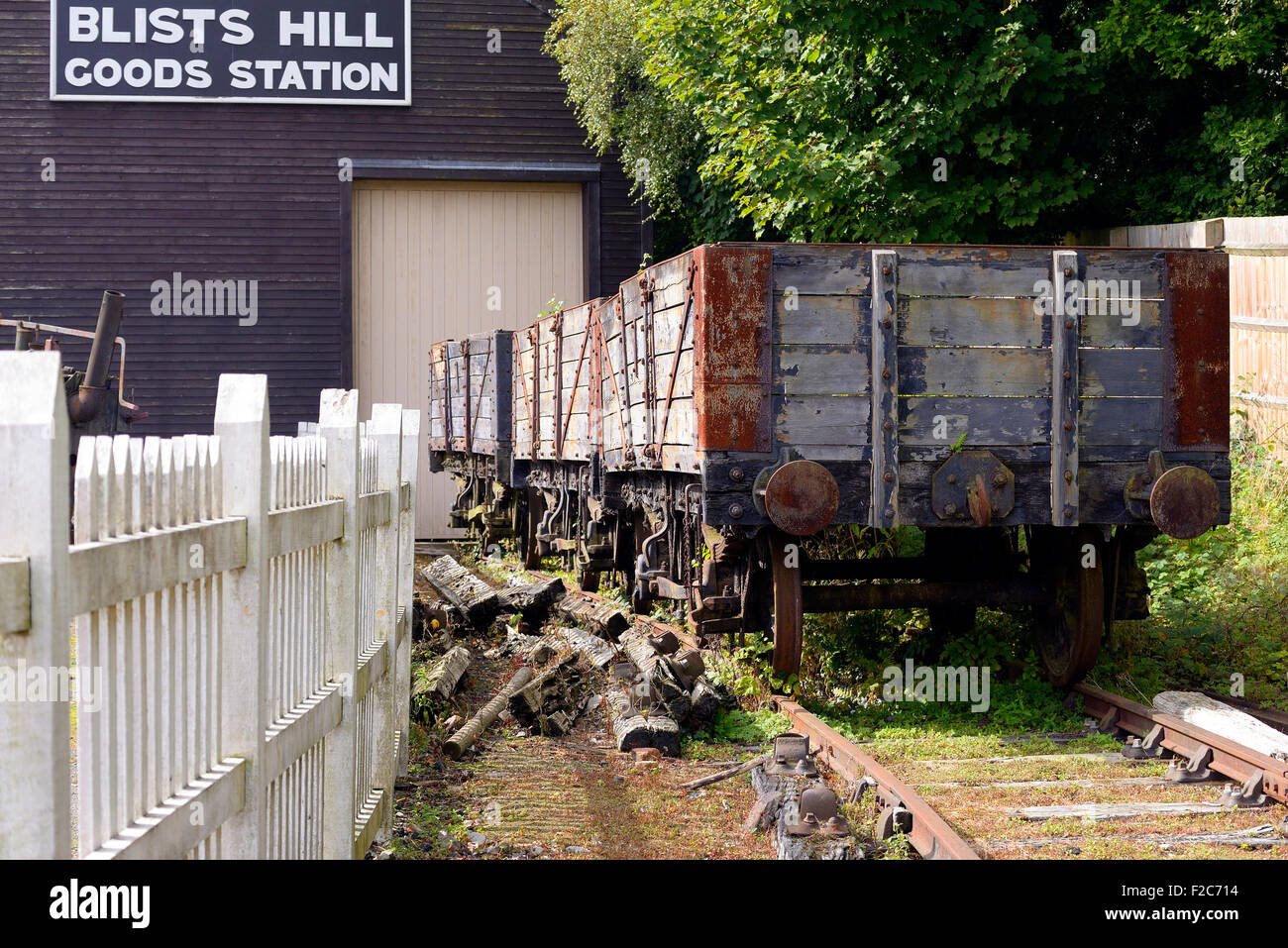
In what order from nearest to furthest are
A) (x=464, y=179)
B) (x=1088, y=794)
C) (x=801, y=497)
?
(x=1088, y=794), (x=801, y=497), (x=464, y=179)

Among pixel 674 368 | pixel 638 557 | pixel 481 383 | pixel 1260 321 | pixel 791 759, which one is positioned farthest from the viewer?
pixel 481 383

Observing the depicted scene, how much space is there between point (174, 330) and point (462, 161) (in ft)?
17.6

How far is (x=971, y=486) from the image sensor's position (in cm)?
739

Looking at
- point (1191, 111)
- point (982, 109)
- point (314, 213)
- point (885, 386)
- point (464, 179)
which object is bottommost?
point (885, 386)

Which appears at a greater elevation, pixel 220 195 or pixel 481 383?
pixel 220 195

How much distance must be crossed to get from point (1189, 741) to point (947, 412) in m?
2.12

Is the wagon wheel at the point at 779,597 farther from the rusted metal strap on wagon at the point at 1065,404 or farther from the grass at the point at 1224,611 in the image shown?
the grass at the point at 1224,611

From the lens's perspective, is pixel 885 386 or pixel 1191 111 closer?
pixel 885 386

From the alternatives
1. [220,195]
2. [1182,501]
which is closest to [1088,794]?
[1182,501]

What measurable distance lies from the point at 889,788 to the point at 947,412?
8.05 feet

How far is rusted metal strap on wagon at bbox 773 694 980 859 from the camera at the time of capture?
5.09m
